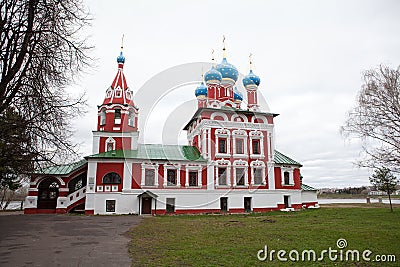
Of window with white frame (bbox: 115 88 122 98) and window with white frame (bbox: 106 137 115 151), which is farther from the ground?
window with white frame (bbox: 115 88 122 98)

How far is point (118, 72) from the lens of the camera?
96.7 ft

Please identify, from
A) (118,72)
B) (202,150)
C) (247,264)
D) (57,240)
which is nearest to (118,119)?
(118,72)

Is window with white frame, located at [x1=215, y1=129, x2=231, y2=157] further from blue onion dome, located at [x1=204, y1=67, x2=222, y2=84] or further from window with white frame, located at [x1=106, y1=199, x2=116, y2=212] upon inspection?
window with white frame, located at [x1=106, y1=199, x2=116, y2=212]

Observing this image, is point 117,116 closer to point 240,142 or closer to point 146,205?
point 146,205

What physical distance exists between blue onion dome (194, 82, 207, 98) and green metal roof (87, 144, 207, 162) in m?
6.64

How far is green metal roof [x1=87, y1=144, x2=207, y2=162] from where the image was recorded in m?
25.5

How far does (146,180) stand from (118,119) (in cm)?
687

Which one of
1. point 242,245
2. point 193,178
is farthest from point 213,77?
point 242,245

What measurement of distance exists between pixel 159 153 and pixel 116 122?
520cm

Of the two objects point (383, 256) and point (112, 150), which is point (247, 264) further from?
point (112, 150)

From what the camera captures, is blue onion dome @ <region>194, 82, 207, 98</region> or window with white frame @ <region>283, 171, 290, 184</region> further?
blue onion dome @ <region>194, 82, 207, 98</region>

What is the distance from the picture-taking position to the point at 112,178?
24578 mm

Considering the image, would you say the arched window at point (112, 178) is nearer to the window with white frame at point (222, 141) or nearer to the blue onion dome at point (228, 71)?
the window with white frame at point (222, 141)

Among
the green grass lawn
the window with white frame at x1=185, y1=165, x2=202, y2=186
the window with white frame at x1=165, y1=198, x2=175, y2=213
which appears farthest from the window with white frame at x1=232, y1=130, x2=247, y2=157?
the green grass lawn
